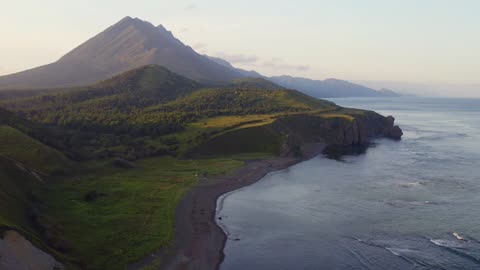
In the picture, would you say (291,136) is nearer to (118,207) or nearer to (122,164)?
(122,164)

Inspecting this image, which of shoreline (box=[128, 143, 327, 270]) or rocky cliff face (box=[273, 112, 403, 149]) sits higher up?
rocky cliff face (box=[273, 112, 403, 149])

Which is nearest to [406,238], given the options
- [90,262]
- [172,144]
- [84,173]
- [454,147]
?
[90,262]

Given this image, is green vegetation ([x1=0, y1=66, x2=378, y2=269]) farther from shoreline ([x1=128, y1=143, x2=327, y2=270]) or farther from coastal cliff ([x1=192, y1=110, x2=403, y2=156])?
shoreline ([x1=128, y1=143, x2=327, y2=270])

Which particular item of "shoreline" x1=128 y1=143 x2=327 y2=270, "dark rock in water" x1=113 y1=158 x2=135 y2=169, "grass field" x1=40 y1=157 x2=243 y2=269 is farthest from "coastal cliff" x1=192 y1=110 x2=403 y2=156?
"shoreline" x1=128 y1=143 x2=327 y2=270

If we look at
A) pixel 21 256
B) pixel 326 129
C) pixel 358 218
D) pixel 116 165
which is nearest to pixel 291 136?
pixel 326 129

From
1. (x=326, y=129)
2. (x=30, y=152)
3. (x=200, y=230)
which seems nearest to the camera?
(x=200, y=230)

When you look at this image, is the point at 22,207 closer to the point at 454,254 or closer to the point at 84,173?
the point at 84,173
